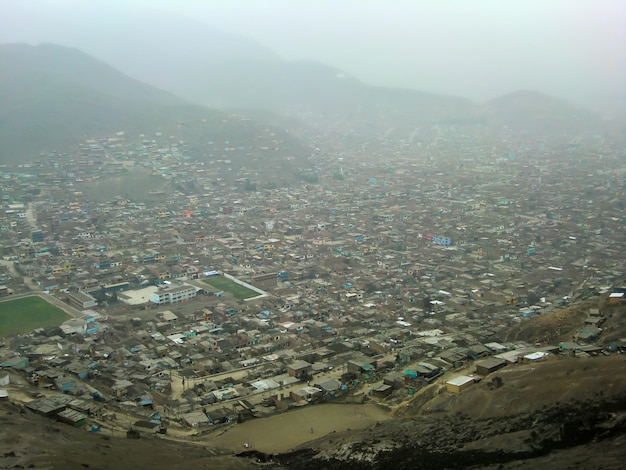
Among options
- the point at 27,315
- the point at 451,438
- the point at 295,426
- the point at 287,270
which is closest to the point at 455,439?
the point at 451,438

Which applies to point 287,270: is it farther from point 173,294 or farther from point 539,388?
point 539,388

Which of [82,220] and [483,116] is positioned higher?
[483,116]

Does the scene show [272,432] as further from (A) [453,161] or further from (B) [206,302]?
(A) [453,161]

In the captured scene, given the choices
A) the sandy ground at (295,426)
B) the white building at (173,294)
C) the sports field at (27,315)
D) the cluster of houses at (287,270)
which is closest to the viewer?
the sandy ground at (295,426)

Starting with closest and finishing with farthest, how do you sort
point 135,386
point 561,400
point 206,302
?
point 561,400 → point 135,386 → point 206,302

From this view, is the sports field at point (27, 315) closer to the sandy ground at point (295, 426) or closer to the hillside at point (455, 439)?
the hillside at point (455, 439)

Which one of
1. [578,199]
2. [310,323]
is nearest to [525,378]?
[310,323]

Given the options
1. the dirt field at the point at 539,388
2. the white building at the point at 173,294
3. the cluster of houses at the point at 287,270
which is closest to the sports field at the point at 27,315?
the cluster of houses at the point at 287,270
